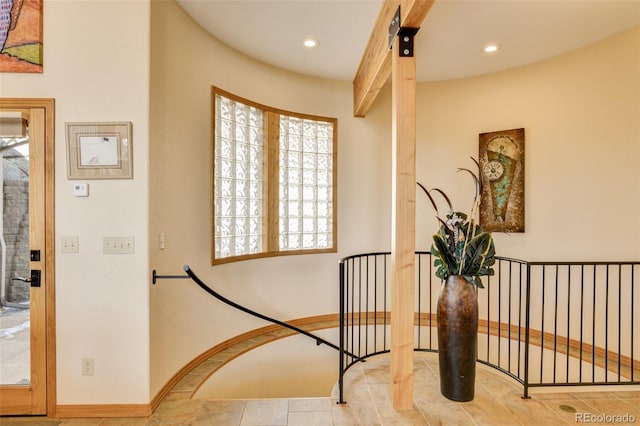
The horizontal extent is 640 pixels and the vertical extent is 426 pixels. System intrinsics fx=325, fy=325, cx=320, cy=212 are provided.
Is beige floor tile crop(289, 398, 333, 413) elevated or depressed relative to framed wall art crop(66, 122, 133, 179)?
depressed

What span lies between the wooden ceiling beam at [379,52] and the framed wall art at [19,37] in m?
2.50

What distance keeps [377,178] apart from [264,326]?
93.6 inches

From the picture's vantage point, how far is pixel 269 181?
3895 mm

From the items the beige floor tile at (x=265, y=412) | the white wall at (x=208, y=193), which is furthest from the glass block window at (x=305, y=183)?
the beige floor tile at (x=265, y=412)

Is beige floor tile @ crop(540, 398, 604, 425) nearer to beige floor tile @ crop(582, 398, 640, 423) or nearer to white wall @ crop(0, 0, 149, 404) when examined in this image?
beige floor tile @ crop(582, 398, 640, 423)

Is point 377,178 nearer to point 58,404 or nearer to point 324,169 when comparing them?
point 324,169

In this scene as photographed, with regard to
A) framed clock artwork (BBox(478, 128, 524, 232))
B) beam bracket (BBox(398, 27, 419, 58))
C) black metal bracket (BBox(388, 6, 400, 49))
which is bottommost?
framed clock artwork (BBox(478, 128, 524, 232))

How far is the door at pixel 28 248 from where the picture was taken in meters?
2.26

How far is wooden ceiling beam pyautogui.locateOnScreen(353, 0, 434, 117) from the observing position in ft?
6.81

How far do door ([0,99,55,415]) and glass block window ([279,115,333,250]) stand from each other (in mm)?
2282

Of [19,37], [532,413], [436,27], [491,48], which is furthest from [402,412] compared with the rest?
[19,37]

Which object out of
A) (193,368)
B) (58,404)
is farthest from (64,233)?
(193,368)

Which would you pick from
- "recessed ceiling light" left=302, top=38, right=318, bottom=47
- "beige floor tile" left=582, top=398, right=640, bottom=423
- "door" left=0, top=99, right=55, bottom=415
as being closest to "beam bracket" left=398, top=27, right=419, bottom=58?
"recessed ceiling light" left=302, top=38, right=318, bottom=47

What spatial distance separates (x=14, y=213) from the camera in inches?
89.8
